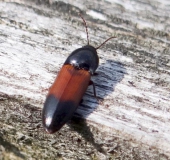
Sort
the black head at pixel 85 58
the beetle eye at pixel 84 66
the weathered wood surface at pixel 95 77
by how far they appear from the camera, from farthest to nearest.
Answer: the beetle eye at pixel 84 66 < the black head at pixel 85 58 < the weathered wood surface at pixel 95 77

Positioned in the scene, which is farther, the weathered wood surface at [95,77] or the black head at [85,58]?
the black head at [85,58]

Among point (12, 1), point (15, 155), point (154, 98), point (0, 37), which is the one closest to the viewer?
point (15, 155)

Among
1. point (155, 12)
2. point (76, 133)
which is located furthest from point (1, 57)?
point (155, 12)

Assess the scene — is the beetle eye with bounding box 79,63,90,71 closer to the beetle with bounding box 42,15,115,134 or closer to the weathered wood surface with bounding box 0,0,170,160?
the beetle with bounding box 42,15,115,134

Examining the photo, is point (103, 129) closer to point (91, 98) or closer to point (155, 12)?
point (91, 98)

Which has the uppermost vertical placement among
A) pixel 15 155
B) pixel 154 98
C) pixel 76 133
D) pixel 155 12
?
pixel 155 12

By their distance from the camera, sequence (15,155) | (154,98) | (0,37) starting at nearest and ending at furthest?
(15,155), (154,98), (0,37)

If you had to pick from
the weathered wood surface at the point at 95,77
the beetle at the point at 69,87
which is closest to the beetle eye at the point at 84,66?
the beetle at the point at 69,87

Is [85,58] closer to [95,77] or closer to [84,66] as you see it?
[84,66]

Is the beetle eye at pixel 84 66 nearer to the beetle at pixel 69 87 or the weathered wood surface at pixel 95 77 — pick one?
the beetle at pixel 69 87
